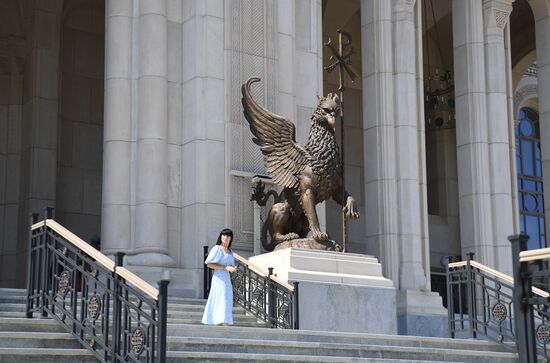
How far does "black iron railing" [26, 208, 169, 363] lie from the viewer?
411 inches

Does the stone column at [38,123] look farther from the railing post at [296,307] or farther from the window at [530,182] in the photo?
the window at [530,182]

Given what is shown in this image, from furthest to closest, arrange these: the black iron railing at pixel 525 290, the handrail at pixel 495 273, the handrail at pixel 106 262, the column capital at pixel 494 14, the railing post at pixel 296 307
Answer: the column capital at pixel 494 14 → the handrail at pixel 495 273 → the railing post at pixel 296 307 → the black iron railing at pixel 525 290 → the handrail at pixel 106 262

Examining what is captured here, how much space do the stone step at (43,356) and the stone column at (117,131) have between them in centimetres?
712

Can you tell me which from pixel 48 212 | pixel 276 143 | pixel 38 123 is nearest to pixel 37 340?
pixel 48 212

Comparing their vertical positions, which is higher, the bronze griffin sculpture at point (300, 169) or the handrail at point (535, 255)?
the bronze griffin sculpture at point (300, 169)

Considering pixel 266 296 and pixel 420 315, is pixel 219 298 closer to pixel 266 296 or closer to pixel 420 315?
pixel 266 296

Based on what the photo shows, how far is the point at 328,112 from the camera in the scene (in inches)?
658

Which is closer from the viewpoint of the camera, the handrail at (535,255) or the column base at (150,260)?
the handrail at (535,255)

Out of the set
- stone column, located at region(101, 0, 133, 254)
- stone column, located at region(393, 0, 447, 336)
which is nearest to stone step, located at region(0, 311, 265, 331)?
stone column, located at region(101, 0, 133, 254)

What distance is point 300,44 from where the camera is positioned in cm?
2053

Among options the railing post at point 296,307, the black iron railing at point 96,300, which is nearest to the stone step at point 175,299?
the black iron railing at point 96,300

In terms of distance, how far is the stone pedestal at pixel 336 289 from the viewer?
15.7m

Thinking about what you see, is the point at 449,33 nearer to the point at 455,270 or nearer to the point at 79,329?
the point at 455,270

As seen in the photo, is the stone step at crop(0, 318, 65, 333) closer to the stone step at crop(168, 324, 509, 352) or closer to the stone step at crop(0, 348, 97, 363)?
the stone step at crop(0, 348, 97, 363)
